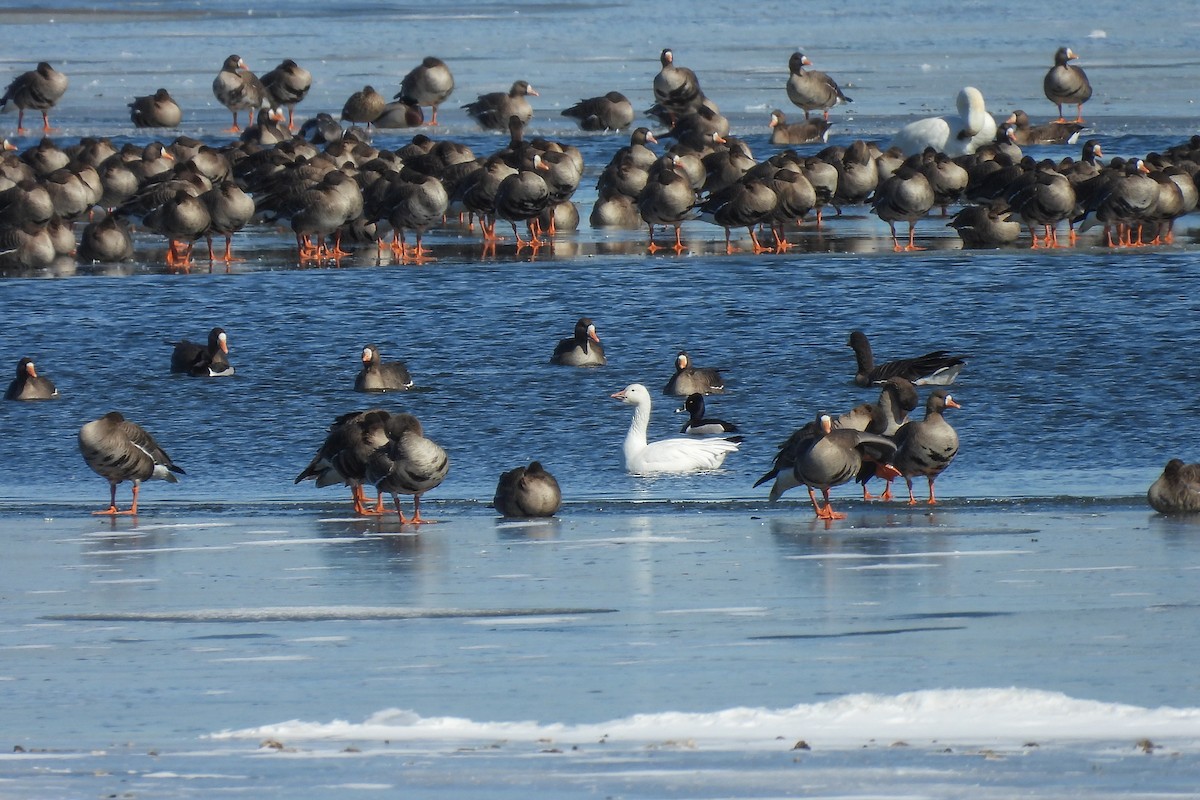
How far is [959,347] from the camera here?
59.3 ft

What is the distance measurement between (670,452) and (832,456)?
2.23 metres

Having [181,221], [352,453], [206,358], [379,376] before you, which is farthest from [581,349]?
[181,221]

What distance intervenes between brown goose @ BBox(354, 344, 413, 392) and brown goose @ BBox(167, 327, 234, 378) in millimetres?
1320

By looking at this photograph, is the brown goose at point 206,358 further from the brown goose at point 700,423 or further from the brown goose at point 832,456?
the brown goose at point 832,456

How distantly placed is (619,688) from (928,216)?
19.7 metres

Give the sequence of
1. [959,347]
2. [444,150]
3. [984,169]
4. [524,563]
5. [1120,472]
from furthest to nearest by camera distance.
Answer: [444,150] < [984,169] < [959,347] < [1120,472] < [524,563]

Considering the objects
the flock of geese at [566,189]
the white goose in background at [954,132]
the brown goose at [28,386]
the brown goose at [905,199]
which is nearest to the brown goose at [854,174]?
the flock of geese at [566,189]

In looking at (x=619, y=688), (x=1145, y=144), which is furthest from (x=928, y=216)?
(x=619, y=688)

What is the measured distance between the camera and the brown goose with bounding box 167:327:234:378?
17438 millimetres

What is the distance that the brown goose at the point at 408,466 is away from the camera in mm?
12836

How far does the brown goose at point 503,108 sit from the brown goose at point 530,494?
2190 cm

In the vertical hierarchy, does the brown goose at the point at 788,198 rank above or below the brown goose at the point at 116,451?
above

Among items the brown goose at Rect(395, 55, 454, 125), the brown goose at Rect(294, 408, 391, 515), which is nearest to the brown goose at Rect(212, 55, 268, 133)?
the brown goose at Rect(395, 55, 454, 125)

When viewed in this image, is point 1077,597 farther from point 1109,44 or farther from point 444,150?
point 1109,44
